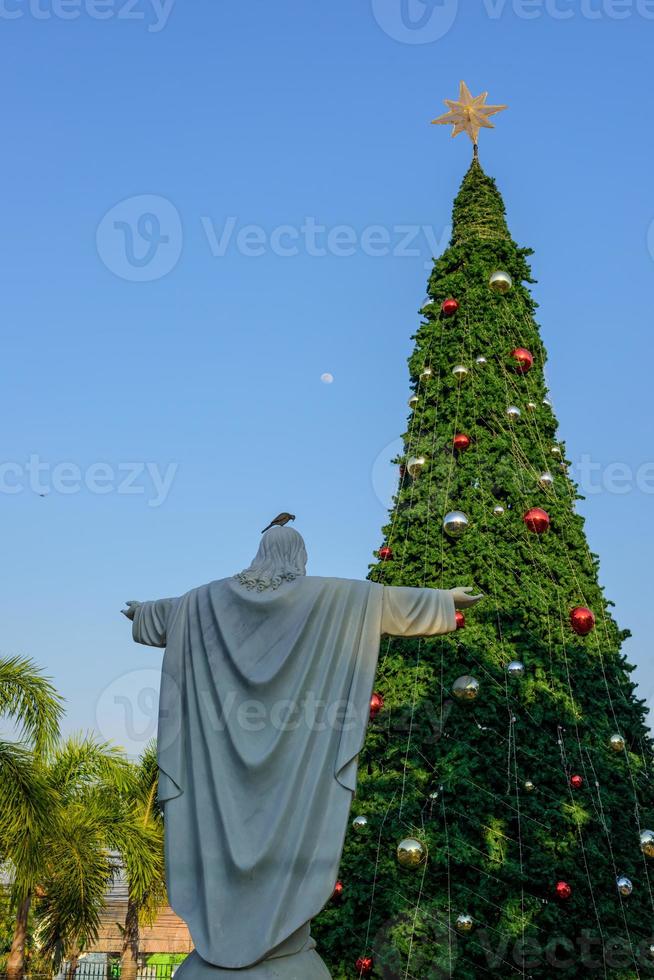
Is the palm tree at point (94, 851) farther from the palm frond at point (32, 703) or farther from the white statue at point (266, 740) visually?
the white statue at point (266, 740)

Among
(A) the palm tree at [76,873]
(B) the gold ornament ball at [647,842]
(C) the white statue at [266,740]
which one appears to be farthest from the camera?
(A) the palm tree at [76,873]

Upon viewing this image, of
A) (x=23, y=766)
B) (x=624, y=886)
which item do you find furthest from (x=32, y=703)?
(x=624, y=886)

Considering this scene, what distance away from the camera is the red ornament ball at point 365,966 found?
8305 mm

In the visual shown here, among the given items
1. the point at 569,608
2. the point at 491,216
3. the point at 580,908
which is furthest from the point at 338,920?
the point at 491,216

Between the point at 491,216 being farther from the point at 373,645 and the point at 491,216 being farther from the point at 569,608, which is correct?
the point at 373,645

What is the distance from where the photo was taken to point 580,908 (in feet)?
27.2

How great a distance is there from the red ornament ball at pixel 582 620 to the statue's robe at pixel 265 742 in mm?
5638

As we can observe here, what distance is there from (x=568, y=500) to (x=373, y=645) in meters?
7.02

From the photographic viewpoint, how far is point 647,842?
818cm

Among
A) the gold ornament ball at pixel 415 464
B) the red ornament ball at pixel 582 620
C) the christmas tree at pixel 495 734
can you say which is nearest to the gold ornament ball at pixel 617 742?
the christmas tree at pixel 495 734

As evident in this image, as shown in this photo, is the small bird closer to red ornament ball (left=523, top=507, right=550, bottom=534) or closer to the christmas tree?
the christmas tree

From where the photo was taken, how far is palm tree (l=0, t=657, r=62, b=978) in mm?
10203

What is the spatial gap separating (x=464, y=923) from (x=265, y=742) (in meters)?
5.21

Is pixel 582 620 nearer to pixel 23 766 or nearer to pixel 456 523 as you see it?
pixel 456 523
